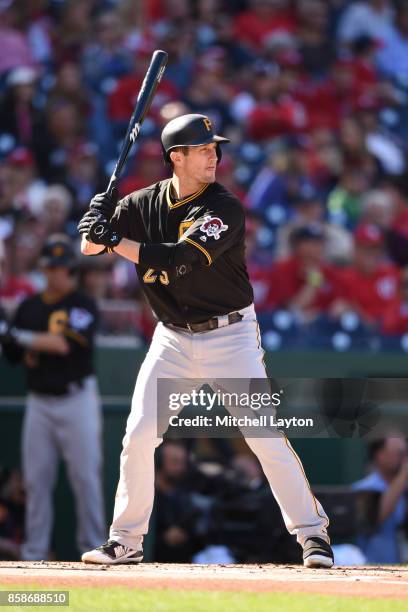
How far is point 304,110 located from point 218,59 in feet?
3.01

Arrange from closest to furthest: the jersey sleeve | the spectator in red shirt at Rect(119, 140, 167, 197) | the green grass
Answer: the green grass → the jersey sleeve → the spectator in red shirt at Rect(119, 140, 167, 197)

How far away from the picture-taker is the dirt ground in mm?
3928

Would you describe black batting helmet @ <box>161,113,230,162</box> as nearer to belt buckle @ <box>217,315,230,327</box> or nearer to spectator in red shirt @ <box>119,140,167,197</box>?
belt buckle @ <box>217,315,230,327</box>

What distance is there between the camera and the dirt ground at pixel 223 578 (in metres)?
3.93

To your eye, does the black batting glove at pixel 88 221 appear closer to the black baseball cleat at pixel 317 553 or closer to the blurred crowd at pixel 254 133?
the black baseball cleat at pixel 317 553

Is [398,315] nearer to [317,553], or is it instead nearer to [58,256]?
Answer: [58,256]

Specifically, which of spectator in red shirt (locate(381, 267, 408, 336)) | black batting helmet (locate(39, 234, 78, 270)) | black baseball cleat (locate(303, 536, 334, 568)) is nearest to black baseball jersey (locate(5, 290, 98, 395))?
black batting helmet (locate(39, 234, 78, 270))

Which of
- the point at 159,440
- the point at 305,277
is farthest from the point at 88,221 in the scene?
the point at 305,277

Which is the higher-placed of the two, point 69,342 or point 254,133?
point 254,133

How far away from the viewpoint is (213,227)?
448 centimetres

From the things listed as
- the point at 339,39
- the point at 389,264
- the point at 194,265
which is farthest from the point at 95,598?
the point at 339,39

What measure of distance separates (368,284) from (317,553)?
4086mm

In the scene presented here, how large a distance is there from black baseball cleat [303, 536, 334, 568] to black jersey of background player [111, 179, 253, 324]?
941mm

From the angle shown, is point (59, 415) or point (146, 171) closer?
point (59, 415)
